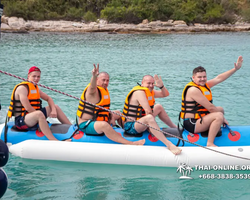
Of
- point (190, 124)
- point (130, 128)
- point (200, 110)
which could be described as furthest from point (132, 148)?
point (200, 110)

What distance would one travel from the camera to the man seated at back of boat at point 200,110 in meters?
4.52

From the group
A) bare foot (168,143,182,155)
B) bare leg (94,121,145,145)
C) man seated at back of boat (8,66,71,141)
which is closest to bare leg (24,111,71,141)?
man seated at back of boat (8,66,71,141)

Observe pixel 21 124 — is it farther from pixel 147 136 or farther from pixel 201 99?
pixel 201 99

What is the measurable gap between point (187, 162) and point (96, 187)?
3.67 ft

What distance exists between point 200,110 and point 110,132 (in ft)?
3.80

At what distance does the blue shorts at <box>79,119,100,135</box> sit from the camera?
4.63 m

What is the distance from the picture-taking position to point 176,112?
7.64 metres

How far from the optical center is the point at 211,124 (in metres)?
4.52

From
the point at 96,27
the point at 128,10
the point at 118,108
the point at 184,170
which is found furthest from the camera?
the point at 128,10

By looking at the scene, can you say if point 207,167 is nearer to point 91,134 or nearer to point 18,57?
point 91,134

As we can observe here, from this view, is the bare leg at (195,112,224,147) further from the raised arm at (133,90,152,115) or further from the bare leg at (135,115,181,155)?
the raised arm at (133,90,152,115)

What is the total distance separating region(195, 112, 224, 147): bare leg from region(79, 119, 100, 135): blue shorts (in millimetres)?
1291

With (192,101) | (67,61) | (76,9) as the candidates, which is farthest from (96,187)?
(76,9)

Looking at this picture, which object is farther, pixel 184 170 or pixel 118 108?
pixel 118 108
